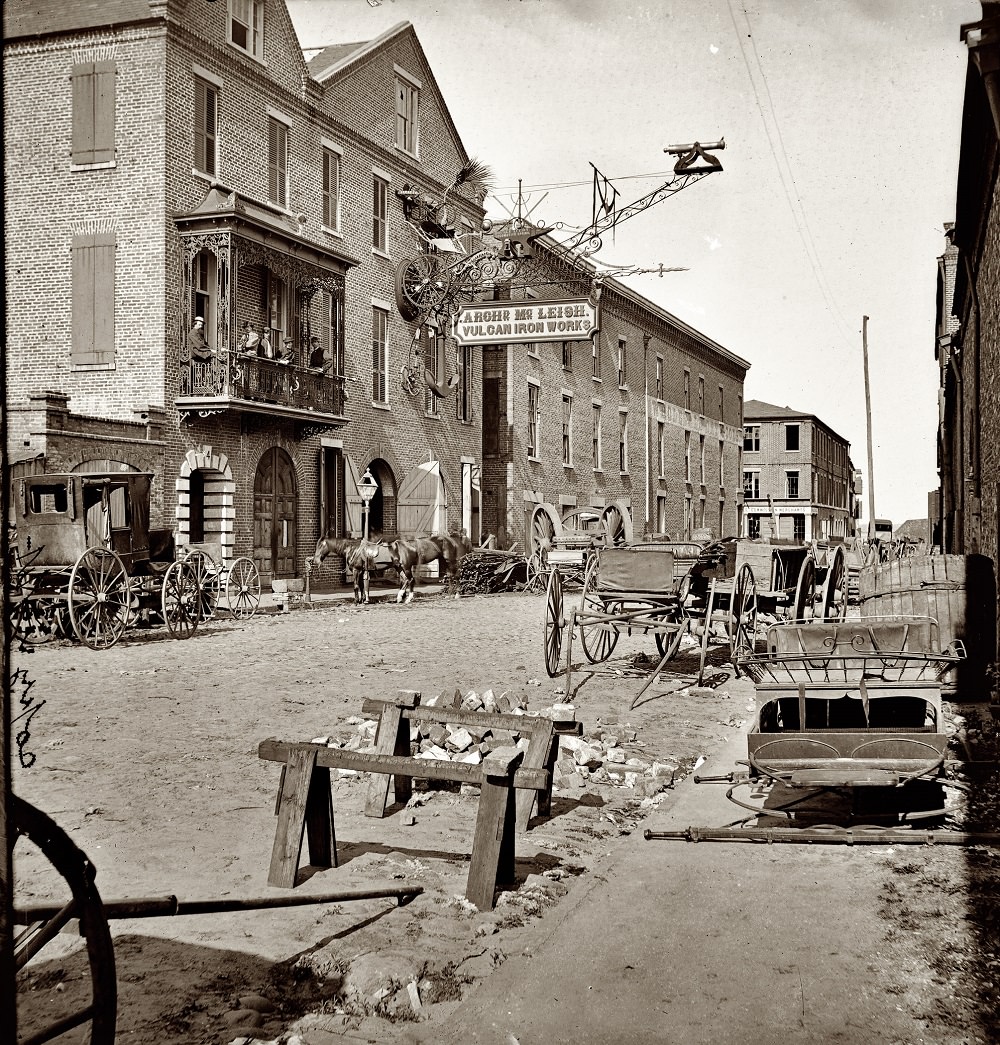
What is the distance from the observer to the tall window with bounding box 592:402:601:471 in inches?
1549

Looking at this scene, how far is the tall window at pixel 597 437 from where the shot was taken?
39.3m

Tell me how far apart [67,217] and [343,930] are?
62.8 ft

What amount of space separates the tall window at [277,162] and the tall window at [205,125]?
5.48 ft

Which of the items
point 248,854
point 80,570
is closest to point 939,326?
point 80,570

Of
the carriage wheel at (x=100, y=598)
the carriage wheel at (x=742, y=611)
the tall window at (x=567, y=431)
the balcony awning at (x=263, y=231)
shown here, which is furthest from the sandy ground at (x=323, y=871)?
the tall window at (x=567, y=431)

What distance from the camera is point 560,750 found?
779cm

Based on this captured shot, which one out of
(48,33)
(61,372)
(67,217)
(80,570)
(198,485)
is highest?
(48,33)

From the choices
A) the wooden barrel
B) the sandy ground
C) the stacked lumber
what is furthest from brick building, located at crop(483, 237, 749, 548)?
the sandy ground

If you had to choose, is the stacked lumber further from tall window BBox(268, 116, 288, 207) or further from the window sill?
the window sill

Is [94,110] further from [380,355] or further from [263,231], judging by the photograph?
[380,355]

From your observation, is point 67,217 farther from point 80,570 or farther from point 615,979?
point 615,979

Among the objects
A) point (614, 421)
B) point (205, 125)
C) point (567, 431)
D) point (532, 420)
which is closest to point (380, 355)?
point (205, 125)

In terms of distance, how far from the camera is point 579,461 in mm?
37906

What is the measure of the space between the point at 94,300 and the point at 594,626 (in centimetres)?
1298
